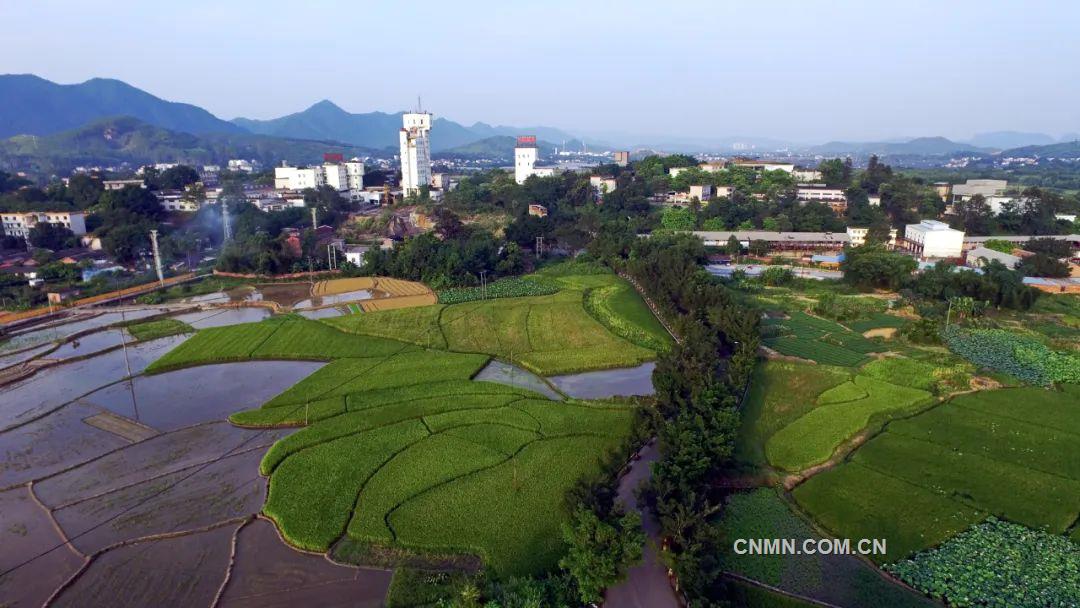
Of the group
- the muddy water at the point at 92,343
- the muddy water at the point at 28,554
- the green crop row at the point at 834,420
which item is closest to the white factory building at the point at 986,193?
the green crop row at the point at 834,420

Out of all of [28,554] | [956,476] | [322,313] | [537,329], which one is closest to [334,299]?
[322,313]

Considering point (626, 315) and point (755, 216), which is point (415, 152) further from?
point (626, 315)

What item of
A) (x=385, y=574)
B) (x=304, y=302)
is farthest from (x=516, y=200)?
(x=385, y=574)

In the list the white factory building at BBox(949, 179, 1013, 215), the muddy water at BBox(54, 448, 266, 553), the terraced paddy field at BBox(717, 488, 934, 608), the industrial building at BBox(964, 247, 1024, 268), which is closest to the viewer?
the terraced paddy field at BBox(717, 488, 934, 608)

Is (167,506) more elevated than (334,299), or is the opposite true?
(334,299)

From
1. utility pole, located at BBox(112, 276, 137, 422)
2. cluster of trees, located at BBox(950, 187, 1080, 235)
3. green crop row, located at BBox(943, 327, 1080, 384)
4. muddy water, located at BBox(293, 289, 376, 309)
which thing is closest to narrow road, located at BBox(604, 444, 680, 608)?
utility pole, located at BBox(112, 276, 137, 422)

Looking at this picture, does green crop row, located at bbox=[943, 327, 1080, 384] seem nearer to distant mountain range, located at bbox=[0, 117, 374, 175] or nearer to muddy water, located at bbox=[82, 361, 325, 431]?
muddy water, located at bbox=[82, 361, 325, 431]
